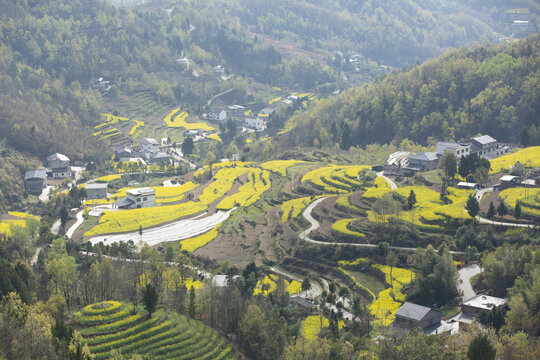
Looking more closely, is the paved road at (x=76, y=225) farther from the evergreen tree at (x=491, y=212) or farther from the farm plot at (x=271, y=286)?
the evergreen tree at (x=491, y=212)

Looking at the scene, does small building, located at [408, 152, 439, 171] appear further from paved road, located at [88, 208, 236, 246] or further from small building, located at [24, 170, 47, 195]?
small building, located at [24, 170, 47, 195]

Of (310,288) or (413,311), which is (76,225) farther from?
(413,311)

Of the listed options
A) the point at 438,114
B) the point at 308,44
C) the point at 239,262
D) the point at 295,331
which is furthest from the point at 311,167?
the point at 308,44

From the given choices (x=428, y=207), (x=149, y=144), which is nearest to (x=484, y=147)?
(x=428, y=207)

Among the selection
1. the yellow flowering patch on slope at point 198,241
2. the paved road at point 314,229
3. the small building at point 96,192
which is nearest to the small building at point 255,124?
the small building at point 96,192

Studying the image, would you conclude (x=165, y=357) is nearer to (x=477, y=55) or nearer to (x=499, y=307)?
(x=499, y=307)

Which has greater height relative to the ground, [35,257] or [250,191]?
[35,257]

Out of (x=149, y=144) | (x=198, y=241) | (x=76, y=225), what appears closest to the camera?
(x=198, y=241)
